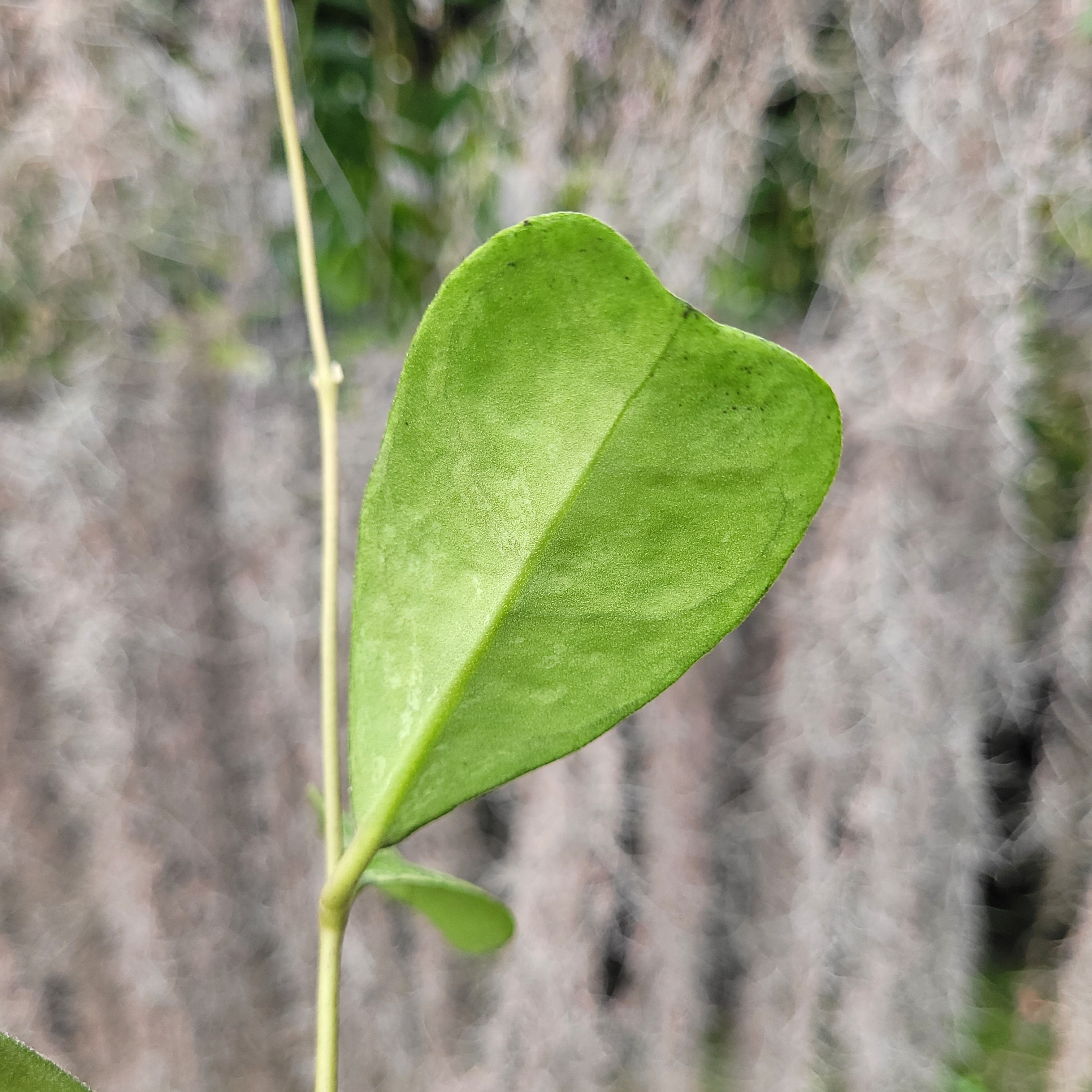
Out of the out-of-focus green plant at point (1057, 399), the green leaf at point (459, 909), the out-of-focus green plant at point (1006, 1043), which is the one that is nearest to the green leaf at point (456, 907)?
the green leaf at point (459, 909)

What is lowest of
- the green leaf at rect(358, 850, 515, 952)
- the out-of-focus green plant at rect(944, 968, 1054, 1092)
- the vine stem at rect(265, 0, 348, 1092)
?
the out-of-focus green plant at rect(944, 968, 1054, 1092)

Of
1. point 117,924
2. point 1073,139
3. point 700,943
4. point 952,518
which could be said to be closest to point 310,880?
point 117,924

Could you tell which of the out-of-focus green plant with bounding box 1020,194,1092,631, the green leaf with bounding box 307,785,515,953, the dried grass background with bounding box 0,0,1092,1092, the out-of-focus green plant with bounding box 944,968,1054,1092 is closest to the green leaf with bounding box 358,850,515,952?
the green leaf with bounding box 307,785,515,953

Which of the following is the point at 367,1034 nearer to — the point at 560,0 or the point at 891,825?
the point at 891,825

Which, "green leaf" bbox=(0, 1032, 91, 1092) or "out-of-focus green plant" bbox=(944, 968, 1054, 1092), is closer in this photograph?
"green leaf" bbox=(0, 1032, 91, 1092)

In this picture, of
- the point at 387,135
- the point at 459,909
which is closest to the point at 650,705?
the point at 459,909

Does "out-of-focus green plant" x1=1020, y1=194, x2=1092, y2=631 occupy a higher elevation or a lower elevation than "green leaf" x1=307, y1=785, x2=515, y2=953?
higher

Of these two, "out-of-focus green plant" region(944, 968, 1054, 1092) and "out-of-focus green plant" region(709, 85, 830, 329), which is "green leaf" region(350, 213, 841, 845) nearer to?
"out-of-focus green plant" region(709, 85, 830, 329)
